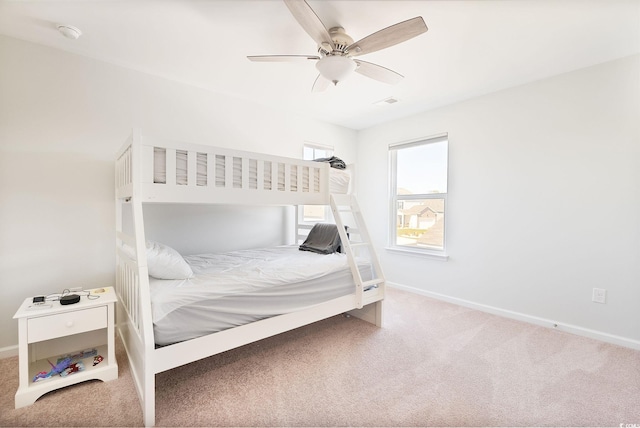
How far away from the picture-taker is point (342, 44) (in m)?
1.87

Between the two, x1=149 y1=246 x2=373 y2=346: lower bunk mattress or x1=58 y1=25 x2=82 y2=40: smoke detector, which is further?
x1=58 y1=25 x2=82 y2=40: smoke detector

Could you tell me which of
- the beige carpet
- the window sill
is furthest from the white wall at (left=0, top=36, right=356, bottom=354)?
the window sill

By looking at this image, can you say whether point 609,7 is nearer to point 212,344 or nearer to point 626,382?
point 626,382

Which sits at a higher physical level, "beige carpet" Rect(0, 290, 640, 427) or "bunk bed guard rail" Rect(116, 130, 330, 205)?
"bunk bed guard rail" Rect(116, 130, 330, 205)

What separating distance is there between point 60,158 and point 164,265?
4.62 feet

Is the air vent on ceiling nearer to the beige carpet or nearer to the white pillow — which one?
the beige carpet

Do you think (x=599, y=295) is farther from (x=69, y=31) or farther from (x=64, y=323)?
(x=69, y=31)

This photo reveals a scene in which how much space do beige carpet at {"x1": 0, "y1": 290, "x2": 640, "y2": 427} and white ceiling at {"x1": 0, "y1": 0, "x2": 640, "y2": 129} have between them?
2.39 metres

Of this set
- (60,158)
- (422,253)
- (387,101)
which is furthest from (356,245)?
(60,158)

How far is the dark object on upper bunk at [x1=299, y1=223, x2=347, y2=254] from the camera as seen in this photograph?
2.97 m

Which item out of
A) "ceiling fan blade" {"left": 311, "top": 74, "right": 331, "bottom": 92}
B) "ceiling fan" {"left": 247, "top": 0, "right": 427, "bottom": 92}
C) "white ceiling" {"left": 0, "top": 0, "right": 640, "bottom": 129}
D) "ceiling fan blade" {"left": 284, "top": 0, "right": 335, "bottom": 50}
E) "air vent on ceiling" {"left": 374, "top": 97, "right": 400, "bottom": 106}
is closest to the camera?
"ceiling fan blade" {"left": 284, "top": 0, "right": 335, "bottom": 50}

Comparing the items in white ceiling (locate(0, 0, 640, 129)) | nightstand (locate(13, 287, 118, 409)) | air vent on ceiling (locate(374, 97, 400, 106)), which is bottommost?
nightstand (locate(13, 287, 118, 409))

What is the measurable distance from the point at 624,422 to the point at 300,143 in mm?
3646

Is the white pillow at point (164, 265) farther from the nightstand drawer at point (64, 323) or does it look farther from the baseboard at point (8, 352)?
the baseboard at point (8, 352)
